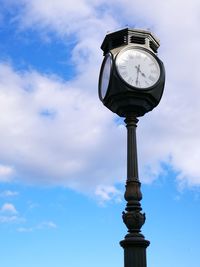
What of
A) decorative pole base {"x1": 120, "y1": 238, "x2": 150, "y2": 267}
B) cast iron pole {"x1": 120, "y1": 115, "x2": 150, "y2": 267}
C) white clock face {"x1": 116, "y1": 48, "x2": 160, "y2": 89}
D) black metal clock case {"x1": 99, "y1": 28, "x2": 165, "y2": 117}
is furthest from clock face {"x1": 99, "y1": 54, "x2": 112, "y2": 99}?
decorative pole base {"x1": 120, "y1": 238, "x2": 150, "y2": 267}

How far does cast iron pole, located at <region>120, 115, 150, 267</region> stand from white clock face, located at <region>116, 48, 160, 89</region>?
40.4 inches

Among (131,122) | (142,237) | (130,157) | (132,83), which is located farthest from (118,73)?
(142,237)

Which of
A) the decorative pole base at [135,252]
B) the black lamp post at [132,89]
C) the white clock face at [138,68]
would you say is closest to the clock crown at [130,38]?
the black lamp post at [132,89]

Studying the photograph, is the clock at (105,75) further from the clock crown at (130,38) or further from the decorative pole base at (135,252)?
the decorative pole base at (135,252)

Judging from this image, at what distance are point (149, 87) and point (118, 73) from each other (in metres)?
0.56

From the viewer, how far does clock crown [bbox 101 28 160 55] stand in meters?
7.96

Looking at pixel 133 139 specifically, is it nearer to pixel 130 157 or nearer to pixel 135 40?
pixel 130 157

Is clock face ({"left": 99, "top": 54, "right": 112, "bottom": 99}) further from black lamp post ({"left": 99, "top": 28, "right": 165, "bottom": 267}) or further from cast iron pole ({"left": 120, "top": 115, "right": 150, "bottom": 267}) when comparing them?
cast iron pole ({"left": 120, "top": 115, "right": 150, "bottom": 267})

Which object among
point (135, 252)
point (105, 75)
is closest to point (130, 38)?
point (105, 75)

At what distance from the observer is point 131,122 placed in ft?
24.7

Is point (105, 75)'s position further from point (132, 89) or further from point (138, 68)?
point (132, 89)

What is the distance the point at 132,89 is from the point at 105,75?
2.68 feet

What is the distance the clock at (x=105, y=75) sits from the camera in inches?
306

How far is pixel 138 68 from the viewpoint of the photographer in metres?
7.78
